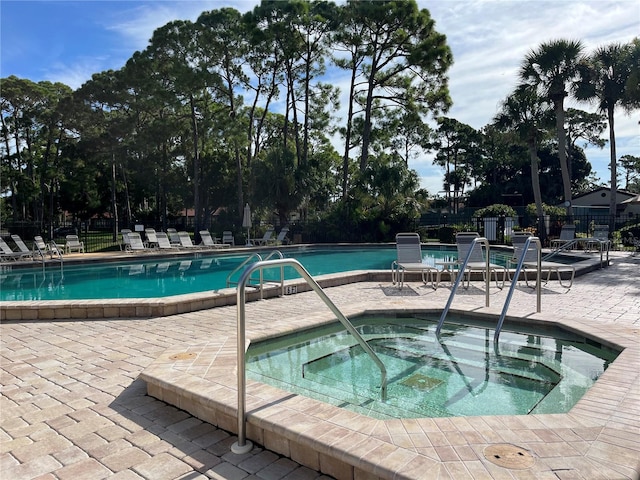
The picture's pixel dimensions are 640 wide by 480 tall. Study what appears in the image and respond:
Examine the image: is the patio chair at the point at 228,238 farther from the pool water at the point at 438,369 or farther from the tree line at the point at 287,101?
the pool water at the point at 438,369

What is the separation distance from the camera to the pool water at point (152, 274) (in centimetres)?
951

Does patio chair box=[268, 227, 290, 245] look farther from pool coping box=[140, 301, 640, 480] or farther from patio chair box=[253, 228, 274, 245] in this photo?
pool coping box=[140, 301, 640, 480]

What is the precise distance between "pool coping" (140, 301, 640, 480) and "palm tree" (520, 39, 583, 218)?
2050cm

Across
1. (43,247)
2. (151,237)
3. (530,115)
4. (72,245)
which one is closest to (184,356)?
(43,247)

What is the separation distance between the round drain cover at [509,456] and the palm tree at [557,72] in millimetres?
21394

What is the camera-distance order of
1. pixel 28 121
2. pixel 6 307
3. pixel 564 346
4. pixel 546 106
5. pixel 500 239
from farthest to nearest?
1. pixel 28 121
2. pixel 546 106
3. pixel 500 239
4. pixel 6 307
5. pixel 564 346

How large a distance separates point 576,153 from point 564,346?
45.4 meters

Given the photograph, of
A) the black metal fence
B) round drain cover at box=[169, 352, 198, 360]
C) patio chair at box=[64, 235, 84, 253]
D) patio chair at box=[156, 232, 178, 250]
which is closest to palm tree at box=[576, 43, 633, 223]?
the black metal fence

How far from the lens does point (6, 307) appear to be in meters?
6.06

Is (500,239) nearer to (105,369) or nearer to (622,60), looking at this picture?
(622,60)

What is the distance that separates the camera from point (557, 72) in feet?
68.0

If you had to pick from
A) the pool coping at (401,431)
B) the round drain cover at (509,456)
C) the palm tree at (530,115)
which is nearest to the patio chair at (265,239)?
the palm tree at (530,115)

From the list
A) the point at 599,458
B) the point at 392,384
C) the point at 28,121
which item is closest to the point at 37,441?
the point at 392,384

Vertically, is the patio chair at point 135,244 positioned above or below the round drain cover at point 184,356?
above
